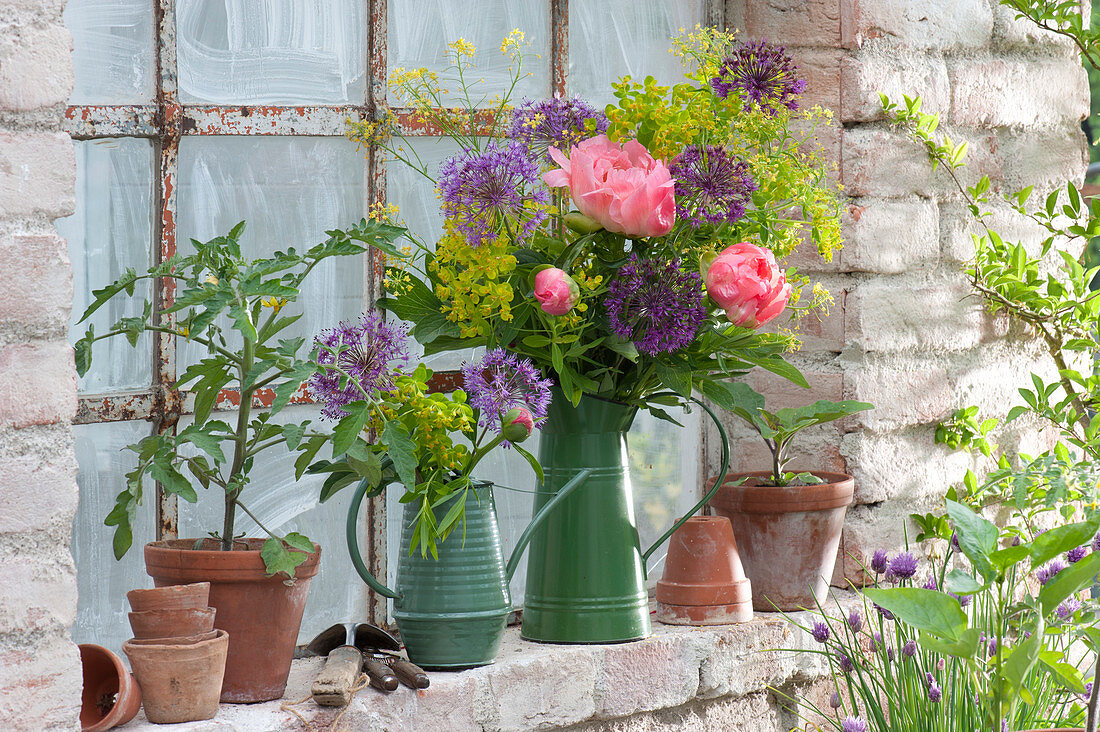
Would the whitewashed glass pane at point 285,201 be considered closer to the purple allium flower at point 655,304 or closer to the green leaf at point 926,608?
the purple allium flower at point 655,304

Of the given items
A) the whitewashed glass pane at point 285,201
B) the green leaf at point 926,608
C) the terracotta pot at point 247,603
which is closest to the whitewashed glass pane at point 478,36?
the whitewashed glass pane at point 285,201

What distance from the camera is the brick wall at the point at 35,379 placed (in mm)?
1055

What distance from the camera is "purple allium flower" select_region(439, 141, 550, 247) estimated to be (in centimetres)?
136

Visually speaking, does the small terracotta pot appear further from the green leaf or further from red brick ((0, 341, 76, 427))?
the green leaf

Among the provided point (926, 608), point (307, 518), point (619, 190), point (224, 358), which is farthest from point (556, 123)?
point (926, 608)

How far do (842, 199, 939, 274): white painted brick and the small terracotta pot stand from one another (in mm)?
1130

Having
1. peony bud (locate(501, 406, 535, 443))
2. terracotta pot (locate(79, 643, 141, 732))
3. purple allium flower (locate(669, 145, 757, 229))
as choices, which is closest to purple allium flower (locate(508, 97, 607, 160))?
purple allium flower (locate(669, 145, 757, 229))

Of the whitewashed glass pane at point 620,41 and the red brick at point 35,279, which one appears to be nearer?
the red brick at point 35,279

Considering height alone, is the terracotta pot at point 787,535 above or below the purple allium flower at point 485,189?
below

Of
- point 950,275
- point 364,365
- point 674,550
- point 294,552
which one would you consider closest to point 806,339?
point 950,275

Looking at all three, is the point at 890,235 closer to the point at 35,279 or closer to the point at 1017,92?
the point at 1017,92

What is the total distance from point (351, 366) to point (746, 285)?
0.48 m

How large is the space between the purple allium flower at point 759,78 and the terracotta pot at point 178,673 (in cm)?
91

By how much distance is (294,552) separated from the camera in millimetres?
1246
